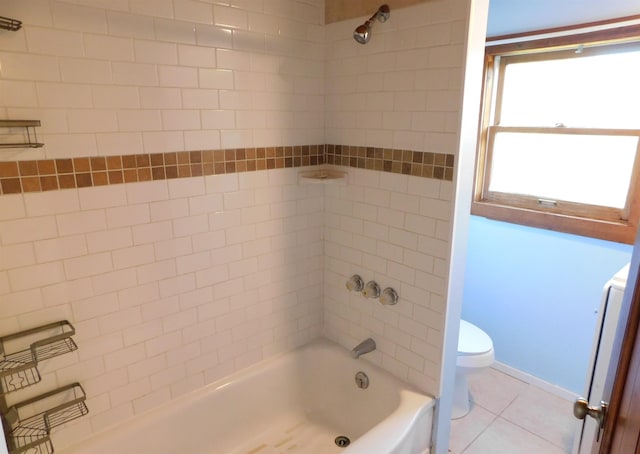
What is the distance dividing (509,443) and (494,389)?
0.47 m

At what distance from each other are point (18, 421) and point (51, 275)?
1.62ft

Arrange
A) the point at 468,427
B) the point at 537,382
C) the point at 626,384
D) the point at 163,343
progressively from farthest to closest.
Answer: the point at 537,382
the point at 468,427
the point at 163,343
the point at 626,384

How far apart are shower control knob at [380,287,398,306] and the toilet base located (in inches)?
37.1

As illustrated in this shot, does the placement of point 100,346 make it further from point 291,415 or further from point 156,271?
point 291,415

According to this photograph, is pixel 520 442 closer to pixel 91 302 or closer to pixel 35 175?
pixel 91 302

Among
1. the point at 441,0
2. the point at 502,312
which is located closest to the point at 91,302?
the point at 441,0

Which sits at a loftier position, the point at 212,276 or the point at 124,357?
the point at 212,276

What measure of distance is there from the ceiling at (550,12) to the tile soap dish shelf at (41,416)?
2.56 metres

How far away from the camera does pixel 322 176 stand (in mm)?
1961

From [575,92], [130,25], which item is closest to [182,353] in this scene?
[130,25]

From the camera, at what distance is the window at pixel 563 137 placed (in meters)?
2.17

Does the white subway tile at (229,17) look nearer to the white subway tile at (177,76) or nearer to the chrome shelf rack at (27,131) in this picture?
the white subway tile at (177,76)

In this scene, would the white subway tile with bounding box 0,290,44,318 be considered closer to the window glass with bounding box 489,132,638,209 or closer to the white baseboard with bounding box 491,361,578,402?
the window glass with bounding box 489,132,638,209

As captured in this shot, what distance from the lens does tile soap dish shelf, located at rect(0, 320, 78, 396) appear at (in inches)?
49.6
